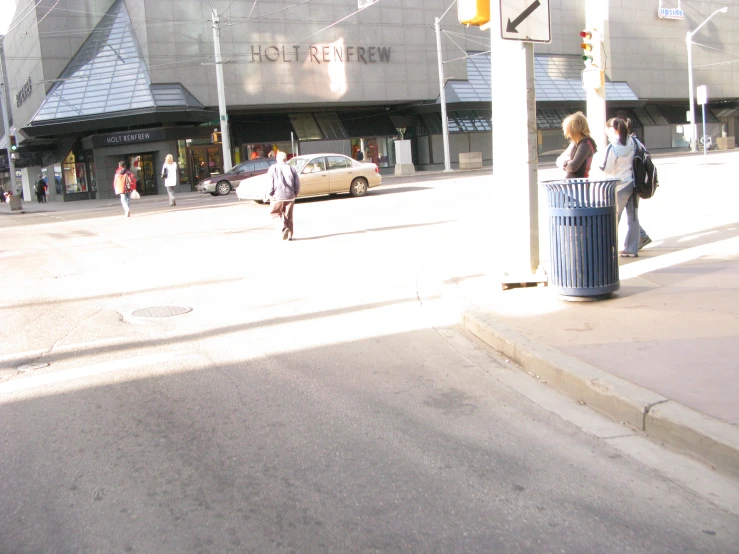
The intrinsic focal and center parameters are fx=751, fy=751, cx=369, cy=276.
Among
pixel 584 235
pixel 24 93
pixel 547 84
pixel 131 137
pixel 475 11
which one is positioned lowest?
pixel 584 235

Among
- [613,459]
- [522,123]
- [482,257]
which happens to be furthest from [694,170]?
[613,459]

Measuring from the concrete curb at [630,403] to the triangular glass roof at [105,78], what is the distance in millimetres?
35095

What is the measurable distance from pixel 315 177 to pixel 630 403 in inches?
762

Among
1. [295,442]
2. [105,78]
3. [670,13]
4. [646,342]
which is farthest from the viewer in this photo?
[670,13]

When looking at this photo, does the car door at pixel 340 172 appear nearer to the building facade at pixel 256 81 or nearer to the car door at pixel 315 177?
the car door at pixel 315 177

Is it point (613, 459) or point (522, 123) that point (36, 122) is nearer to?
point (522, 123)

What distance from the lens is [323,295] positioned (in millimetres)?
9328

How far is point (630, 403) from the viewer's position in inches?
182

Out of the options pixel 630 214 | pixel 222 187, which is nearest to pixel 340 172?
pixel 222 187

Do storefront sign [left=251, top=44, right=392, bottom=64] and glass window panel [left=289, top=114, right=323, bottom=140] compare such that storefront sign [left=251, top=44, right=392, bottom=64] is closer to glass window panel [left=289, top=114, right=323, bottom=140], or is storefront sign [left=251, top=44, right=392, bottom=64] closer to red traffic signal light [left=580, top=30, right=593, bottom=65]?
glass window panel [left=289, top=114, right=323, bottom=140]

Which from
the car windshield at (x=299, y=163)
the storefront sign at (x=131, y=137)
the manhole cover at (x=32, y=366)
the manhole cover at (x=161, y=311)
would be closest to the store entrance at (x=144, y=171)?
the storefront sign at (x=131, y=137)

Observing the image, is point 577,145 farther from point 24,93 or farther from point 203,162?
point 24,93

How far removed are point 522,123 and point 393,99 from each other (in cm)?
3824

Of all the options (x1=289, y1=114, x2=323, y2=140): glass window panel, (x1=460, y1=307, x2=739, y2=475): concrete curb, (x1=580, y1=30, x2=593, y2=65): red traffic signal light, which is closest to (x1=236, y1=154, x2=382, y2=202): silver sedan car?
(x1=580, y1=30, x2=593, y2=65): red traffic signal light
